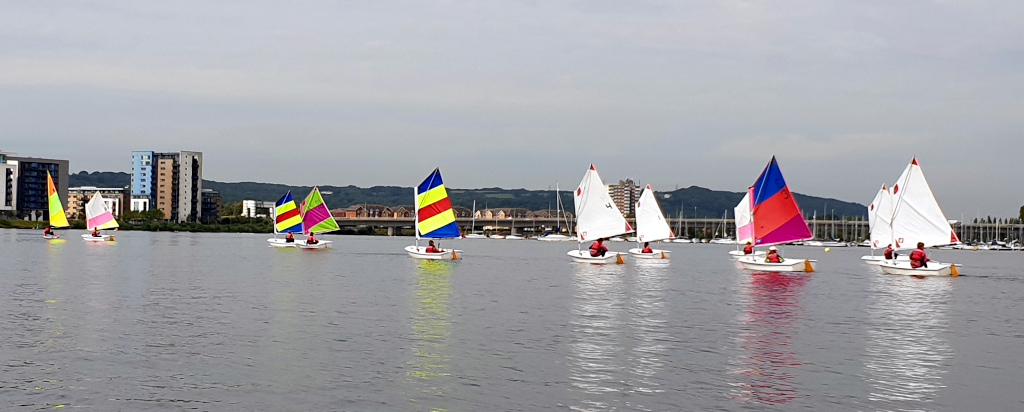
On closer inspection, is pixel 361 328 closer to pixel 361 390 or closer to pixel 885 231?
pixel 361 390

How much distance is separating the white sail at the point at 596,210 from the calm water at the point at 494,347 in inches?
810

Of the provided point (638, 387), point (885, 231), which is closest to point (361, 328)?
point (638, 387)

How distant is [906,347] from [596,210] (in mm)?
44699

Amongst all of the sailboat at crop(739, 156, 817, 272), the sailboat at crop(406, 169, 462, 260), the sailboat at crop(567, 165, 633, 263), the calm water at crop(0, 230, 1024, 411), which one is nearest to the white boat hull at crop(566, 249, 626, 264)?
the sailboat at crop(567, 165, 633, 263)

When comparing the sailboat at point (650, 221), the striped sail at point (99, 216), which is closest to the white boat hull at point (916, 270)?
the sailboat at point (650, 221)

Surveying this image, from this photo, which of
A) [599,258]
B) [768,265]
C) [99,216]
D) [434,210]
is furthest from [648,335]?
[99,216]

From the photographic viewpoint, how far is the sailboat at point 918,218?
2445 inches

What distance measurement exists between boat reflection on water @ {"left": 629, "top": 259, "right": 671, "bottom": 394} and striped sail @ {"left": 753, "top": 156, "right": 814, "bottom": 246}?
11526mm

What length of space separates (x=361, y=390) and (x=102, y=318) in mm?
16496

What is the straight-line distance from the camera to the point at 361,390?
2089cm

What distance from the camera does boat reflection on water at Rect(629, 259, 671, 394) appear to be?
2281 cm

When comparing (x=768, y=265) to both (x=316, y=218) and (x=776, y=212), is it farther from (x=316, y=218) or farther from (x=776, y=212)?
(x=316, y=218)

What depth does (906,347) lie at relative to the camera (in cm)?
2947

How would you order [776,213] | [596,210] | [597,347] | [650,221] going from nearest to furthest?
1. [597,347]
2. [776,213]
3. [596,210]
4. [650,221]
